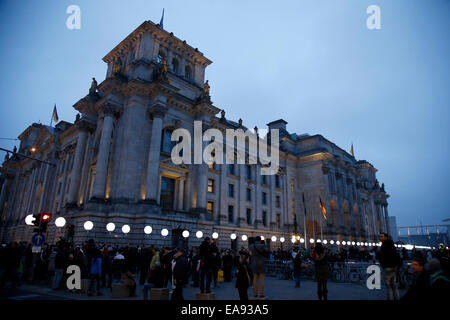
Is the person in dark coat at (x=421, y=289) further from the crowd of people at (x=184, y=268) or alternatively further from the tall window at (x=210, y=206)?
the tall window at (x=210, y=206)

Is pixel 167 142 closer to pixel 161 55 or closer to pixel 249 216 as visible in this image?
pixel 161 55

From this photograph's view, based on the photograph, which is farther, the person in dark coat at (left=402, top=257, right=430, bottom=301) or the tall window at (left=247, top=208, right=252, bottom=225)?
the tall window at (left=247, top=208, right=252, bottom=225)

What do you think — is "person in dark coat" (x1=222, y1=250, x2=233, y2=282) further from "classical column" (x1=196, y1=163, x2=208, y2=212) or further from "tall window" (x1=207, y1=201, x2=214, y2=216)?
"tall window" (x1=207, y1=201, x2=214, y2=216)

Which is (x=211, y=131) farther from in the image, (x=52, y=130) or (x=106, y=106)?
(x=52, y=130)

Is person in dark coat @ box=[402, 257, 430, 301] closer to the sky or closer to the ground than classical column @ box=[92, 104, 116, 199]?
closer to the ground

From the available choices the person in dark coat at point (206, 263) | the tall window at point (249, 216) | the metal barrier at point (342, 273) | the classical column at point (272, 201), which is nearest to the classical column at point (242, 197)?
the tall window at point (249, 216)

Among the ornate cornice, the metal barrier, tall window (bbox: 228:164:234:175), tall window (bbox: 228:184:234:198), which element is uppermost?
the ornate cornice

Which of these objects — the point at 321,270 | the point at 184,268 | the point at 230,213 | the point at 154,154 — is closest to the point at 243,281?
the point at 184,268

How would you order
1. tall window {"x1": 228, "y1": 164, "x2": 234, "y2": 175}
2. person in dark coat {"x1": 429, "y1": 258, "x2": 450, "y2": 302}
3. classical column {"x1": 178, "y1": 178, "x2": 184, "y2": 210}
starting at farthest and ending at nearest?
tall window {"x1": 228, "y1": 164, "x2": 234, "y2": 175} < classical column {"x1": 178, "y1": 178, "x2": 184, "y2": 210} < person in dark coat {"x1": 429, "y1": 258, "x2": 450, "y2": 302}

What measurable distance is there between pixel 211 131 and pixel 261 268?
27820 millimetres

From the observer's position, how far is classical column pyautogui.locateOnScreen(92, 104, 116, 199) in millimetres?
27516

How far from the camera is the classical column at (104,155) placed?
90.3ft

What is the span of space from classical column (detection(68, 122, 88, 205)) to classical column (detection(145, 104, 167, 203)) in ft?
31.9

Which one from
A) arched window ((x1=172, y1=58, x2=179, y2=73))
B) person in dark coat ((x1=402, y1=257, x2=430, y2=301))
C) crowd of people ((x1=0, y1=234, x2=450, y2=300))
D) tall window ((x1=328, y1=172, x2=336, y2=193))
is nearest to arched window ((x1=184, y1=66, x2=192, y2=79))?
arched window ((x1=172, y1=58, x2=179, y2=73))
